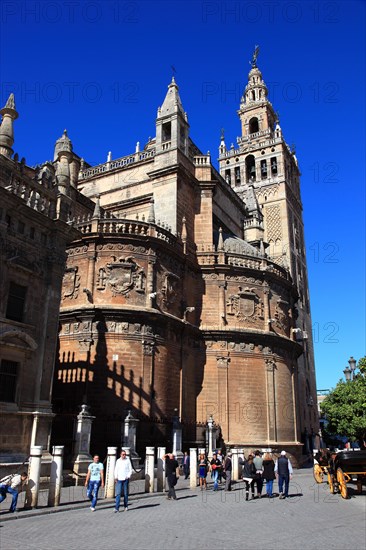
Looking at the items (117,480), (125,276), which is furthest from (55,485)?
(125,276)

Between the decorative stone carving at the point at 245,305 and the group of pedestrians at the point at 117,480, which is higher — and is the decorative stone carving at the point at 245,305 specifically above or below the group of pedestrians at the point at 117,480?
above

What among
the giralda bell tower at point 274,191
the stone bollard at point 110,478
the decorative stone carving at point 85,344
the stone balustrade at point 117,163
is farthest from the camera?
the giralda bell tower at point 274,191

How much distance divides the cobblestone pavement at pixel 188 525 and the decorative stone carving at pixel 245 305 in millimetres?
14417

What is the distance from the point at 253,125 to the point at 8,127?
159 ft

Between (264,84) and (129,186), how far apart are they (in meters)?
37.4

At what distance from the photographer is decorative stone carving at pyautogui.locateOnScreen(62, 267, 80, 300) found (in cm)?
2427

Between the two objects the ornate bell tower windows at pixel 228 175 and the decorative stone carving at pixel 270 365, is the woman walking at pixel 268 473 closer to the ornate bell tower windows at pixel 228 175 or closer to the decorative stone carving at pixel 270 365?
the decorative stone carving at pixel 270 365

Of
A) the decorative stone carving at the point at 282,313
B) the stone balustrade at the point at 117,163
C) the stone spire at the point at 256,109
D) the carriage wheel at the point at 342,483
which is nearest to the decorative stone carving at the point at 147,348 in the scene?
the decorative stone carving at the point at 282,313

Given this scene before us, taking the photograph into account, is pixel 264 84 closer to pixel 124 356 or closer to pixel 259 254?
pixel 259 254

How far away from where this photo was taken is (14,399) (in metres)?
14.4

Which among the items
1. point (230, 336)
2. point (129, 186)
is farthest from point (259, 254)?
point (129, 186)

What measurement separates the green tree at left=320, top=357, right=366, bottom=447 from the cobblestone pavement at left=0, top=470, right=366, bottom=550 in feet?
53.2

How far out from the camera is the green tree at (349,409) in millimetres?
30109

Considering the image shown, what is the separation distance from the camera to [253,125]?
2360 inches
